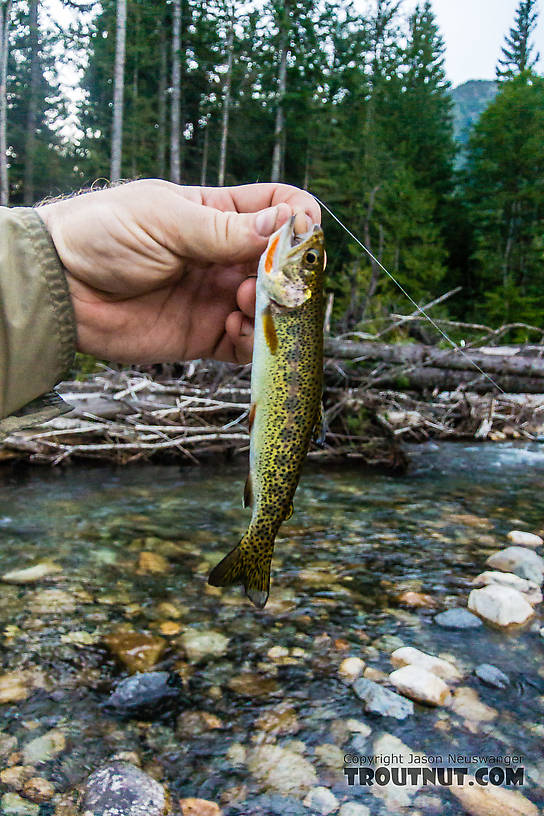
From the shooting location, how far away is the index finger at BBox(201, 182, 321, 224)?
2.61 m

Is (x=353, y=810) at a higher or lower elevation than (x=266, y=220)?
lower

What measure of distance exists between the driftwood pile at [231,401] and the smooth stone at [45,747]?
489 centimetres

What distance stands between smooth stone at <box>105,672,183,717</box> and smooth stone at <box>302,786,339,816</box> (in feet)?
2.95

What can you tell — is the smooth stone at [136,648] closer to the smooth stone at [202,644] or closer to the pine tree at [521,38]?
the smooth stone at [202,644]

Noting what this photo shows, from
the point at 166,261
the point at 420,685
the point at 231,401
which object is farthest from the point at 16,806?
the point at 231,401

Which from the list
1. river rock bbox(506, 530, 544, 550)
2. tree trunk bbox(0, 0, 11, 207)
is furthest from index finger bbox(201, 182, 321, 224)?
tree trunk bbox(0, 0, 11, 207)

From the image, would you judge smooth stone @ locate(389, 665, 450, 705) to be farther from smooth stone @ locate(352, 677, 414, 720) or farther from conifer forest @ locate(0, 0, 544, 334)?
conifer forest @ locate(0, 0, 544, 334)

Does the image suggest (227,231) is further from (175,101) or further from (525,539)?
(175,101)

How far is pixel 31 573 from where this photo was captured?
4.62 meters

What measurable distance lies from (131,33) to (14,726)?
31.7 meters

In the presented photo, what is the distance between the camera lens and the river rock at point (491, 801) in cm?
257

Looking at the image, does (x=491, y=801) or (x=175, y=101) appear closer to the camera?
(x=491, y=801)

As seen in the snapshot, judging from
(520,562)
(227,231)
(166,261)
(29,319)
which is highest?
(227,231)

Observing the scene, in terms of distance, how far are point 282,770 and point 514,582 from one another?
2.63 metres
